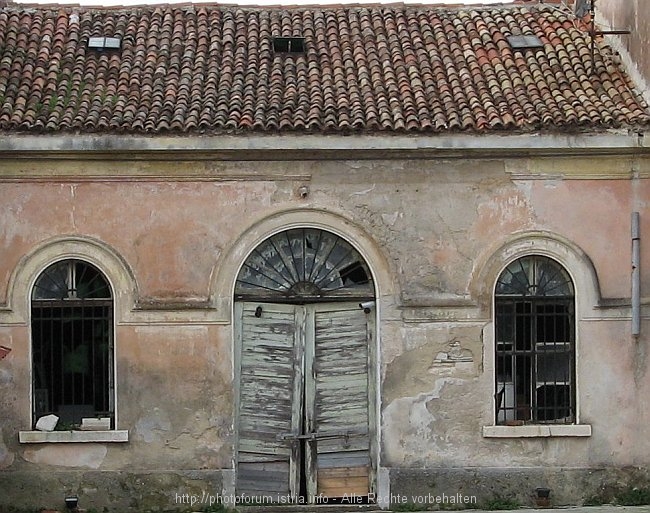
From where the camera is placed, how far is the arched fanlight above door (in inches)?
687

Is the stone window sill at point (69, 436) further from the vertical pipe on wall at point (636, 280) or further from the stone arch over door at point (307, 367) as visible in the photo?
the vertical pipe on wall at point (636, 280)

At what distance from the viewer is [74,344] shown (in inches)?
680

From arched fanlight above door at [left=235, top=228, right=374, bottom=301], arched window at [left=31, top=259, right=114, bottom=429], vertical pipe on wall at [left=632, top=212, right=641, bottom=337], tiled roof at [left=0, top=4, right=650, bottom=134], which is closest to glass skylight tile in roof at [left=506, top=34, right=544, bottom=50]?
tiled roof at [left=0, top=4, right=650, bottom=134]

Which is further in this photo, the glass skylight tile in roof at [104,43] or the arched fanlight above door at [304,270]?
the glass skylight tile in roof at [104,43]

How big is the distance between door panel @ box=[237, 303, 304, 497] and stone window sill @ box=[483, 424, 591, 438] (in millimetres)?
2471

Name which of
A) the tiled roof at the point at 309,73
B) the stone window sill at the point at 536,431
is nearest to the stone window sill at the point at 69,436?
the tiled roof at the point at 309,73

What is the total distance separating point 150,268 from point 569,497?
19.8 feet

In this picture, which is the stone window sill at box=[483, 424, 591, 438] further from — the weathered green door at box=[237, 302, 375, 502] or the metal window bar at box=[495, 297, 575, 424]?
the weathered green door at box=[237, 302, 375, 502]

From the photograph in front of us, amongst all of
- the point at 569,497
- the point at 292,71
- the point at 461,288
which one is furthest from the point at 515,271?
the point at 292,71

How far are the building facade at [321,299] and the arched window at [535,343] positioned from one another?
0.03m

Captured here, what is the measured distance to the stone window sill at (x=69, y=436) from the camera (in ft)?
55.7

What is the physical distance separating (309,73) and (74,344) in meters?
4.84

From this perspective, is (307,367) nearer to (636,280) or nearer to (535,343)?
(535,343)

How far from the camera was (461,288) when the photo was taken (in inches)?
684
